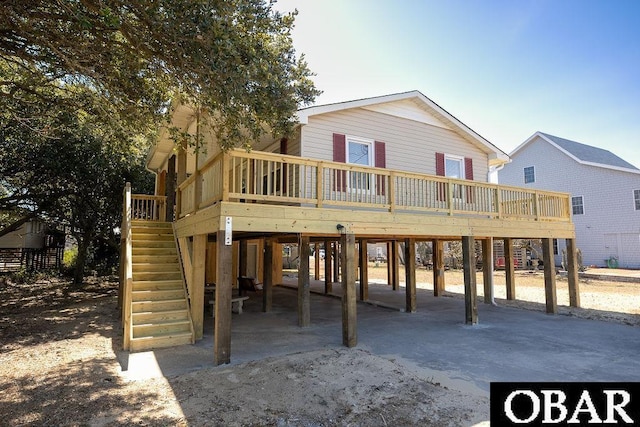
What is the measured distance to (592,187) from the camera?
24.6 metres

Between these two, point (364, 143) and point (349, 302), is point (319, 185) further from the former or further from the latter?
point (364, 143)

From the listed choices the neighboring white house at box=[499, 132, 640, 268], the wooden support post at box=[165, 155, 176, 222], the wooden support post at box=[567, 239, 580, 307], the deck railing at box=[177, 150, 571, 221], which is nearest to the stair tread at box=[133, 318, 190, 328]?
the deck railing at box=[177, 150, 571, 221]

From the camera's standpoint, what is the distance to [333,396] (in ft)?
15.6

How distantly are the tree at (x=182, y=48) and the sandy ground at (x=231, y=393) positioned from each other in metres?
3.93

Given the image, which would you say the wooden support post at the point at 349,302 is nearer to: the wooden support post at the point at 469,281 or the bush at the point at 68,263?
the wooden support post at the point at 469,281

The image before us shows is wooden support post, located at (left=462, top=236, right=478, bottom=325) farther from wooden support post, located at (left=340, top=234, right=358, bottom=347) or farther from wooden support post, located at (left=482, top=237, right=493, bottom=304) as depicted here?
wooden support post, located at (left=482, top=237, right=493, bottom=304)

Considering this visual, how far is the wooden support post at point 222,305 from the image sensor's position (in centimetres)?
607

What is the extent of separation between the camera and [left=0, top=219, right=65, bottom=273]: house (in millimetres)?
23656

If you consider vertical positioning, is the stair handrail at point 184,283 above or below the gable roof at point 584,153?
below

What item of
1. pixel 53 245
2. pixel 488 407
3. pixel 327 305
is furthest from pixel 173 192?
pixel 53 245

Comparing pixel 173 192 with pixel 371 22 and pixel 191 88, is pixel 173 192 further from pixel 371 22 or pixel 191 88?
pixel 371 22

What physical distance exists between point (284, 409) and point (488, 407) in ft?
7.82

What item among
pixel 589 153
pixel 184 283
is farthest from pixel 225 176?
pixel 589 153

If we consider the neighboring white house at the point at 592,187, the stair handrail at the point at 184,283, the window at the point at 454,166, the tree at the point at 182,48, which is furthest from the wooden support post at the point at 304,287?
the neighboring white house at the point at 592,187
